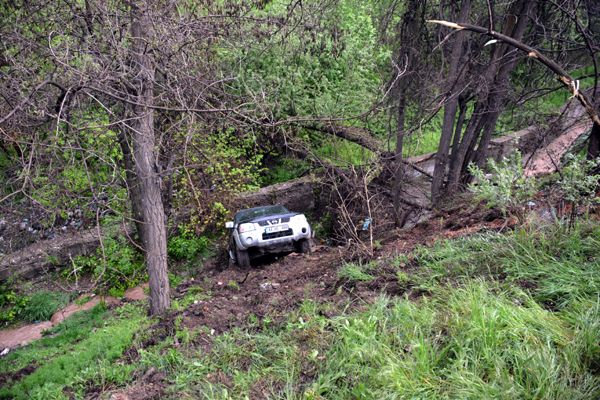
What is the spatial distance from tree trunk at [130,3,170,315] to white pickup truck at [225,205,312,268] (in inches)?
114

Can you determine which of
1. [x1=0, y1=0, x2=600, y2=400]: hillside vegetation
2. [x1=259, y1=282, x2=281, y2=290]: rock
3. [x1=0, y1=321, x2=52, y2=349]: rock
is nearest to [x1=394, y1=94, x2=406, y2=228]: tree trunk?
[x1=0, y1=0, x2=600, y2=400]: hillside vegetation

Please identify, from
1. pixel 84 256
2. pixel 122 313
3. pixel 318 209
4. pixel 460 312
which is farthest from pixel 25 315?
pixel 460 312

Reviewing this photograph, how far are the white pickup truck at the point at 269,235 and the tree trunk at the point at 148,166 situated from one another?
9.50ft

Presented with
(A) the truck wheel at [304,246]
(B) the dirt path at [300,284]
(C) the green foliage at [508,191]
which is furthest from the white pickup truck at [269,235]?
(C) the green foliage at [508,191]

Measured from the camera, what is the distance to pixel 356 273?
20.6 ft

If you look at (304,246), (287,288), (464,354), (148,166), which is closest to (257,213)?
(304,246)

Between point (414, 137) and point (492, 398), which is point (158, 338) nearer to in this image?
point (492, 398)

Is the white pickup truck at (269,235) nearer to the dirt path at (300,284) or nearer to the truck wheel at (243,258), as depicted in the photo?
the truck wheel at (243,258)

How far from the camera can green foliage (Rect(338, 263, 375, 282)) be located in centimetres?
616

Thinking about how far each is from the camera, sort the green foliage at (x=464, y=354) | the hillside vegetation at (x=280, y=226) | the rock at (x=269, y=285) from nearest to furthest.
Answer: the green foliage at (x=464, y=354)
the hillside vegetation at (x=280, y=226)
the rock at (x=269, y=285)

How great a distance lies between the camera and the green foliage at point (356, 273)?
616 centimetres

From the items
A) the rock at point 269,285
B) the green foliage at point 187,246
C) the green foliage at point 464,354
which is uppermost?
the green foliage at point 464,354

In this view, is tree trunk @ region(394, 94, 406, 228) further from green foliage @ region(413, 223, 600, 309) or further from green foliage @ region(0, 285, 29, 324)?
green foliage @ region(0, 285, 29, 324)

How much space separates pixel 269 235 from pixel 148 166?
3.77 metres
